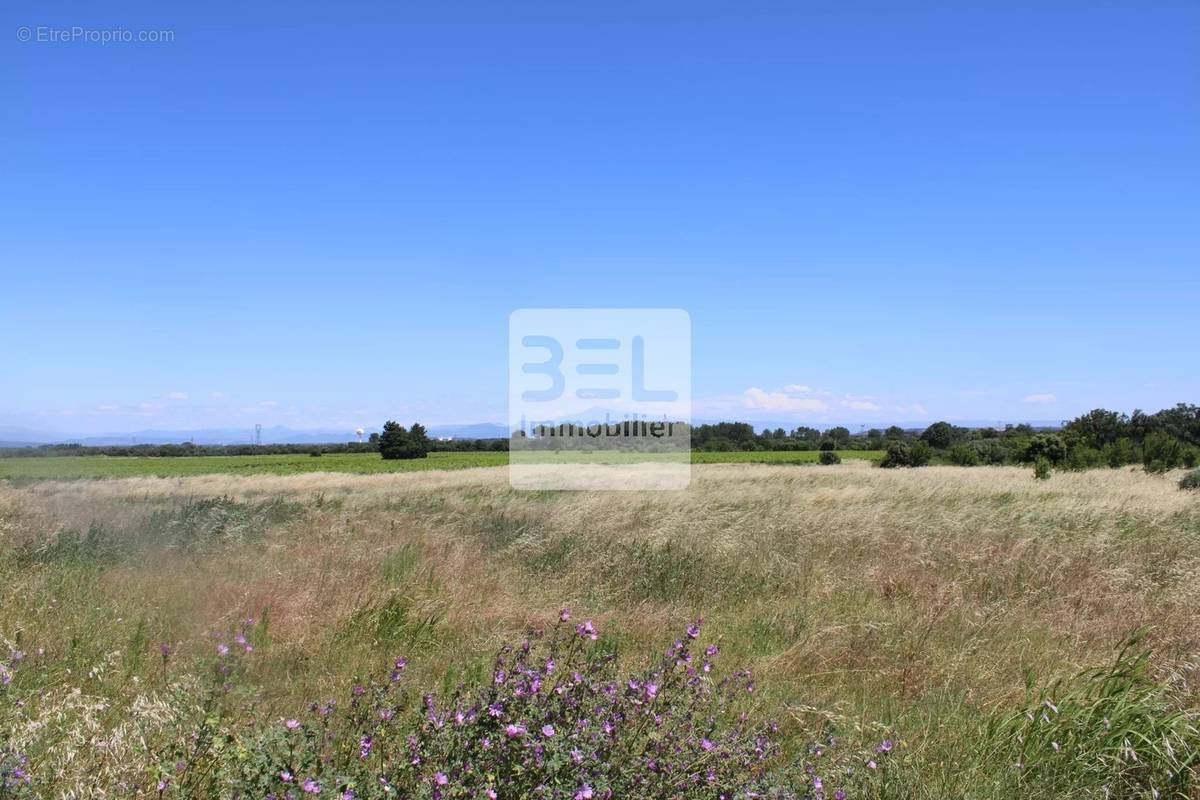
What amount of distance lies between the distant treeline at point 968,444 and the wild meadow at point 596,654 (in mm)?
6950

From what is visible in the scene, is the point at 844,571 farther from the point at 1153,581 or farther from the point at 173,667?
the point at 173,667

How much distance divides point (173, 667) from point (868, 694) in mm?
4165

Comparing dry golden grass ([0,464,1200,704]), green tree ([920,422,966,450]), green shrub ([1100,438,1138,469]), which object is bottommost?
dry golden grass ([0,464,1200,704])

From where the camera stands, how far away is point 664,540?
8.93m

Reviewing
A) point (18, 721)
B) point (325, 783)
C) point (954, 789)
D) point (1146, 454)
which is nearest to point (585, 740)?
point (325, 783)

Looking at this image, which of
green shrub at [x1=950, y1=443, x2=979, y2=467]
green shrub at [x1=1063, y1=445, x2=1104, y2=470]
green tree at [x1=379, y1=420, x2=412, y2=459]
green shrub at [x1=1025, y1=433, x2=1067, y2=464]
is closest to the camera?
green shrub at [x1=1063, y1=445, x2=1104, y2=470]

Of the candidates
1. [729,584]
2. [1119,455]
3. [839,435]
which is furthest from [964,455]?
[729,584]

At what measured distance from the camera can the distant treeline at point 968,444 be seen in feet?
98.1

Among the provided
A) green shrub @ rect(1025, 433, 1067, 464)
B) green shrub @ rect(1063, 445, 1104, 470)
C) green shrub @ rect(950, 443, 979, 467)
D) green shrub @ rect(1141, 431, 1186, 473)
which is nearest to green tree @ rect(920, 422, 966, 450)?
green shrub @ rect(950, 443, 979, 467)

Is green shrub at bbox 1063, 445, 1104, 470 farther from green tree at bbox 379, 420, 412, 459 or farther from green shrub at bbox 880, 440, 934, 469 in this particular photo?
green tree at bbox 379, 420, 412, 459

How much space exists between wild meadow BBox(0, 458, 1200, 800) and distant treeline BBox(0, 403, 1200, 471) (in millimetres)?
6950

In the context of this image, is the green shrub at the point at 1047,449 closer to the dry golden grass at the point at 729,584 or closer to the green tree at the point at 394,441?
the dry golden grass at the point at 729,584

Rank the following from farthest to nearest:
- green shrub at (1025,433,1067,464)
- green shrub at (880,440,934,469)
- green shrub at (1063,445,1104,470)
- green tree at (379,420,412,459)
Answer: green tree at (379,420,412,459) < green shrub at (880,440,934,469) < green shrub at (1025,433,1067,464) < green shrub at (1063,445,1104,470)

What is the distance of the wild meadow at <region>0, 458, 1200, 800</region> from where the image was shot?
8.49 ft
